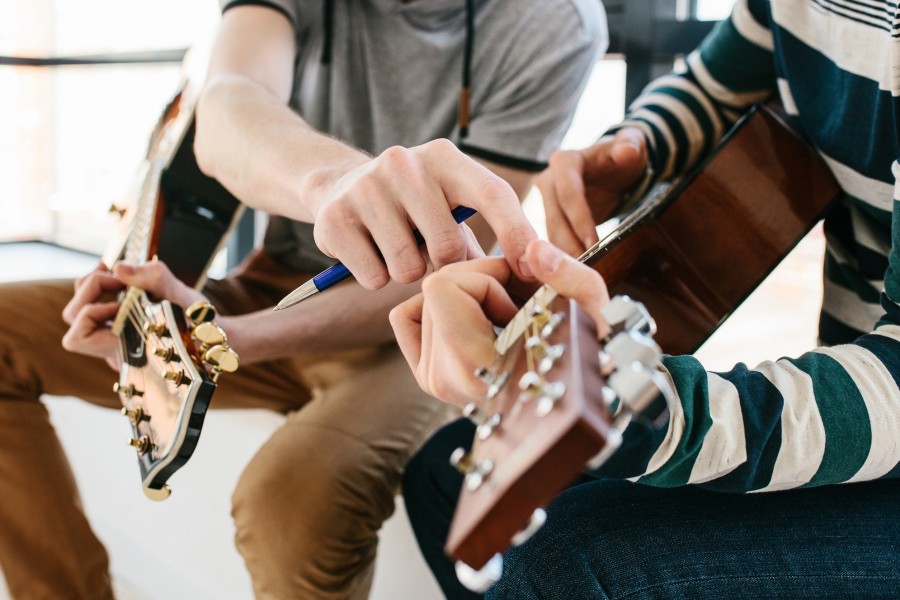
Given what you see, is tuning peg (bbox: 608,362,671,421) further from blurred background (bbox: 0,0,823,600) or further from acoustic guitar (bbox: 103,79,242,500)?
blurred background (bbox: 0,0,823,600)

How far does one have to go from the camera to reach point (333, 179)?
72 centimetres

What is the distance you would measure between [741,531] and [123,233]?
1.05 metres

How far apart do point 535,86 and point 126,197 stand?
75cm

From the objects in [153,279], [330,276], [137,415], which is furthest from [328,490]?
[330,276]

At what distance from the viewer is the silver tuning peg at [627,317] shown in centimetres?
43

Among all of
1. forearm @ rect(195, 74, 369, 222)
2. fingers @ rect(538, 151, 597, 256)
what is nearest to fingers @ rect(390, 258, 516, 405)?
forearm @ rect(195, 74, 369, 222)

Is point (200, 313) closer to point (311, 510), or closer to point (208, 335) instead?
point (208, 335)

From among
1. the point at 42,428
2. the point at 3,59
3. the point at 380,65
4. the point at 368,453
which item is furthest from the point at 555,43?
the point at 3,59

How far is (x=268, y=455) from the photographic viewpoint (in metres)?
1.04

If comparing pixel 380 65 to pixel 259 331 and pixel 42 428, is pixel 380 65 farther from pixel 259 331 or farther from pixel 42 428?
pixel 42 428

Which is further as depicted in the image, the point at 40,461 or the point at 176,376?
the point at 40,461

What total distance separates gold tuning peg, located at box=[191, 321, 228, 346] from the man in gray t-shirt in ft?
0.47

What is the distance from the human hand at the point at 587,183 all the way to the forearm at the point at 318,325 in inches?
9.4

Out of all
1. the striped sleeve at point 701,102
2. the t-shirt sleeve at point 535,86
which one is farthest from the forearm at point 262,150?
the striped sleeve at point 701,102
